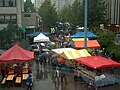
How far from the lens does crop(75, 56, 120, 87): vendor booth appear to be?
20.0 meters

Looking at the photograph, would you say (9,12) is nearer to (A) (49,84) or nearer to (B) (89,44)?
(B) (89,44)

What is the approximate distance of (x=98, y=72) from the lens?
2078 centimetres

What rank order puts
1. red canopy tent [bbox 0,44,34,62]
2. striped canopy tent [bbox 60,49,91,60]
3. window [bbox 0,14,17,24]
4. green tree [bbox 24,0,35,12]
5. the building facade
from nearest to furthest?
red canopy tent [bbox 0,44,34,62], striped canopy tent [bbox 60,49,91,60], window [bbox 0,14,17,24], the building facade, green tree [bbox 24,0,35,12]

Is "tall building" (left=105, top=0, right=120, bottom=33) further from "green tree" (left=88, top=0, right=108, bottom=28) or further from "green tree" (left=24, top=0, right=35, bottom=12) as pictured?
"green tree" (left=24, top=0, right=35, bottom=12)

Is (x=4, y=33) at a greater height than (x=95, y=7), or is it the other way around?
(x=95, y=7)

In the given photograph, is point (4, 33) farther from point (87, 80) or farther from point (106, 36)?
point (87, 80)

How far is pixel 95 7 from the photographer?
50.3 meters

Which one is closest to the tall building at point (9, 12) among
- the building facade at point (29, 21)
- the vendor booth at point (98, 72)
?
the building facade at point (29, 21)

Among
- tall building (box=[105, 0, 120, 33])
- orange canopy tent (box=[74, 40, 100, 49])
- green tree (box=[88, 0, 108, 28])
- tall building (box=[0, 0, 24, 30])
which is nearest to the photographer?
orange canopy tent (box=[74, 40, 100, 49])

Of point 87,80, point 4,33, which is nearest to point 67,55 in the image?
point 87,80

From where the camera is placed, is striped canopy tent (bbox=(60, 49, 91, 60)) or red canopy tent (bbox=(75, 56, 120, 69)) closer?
red canopy tent (bbox=(75, 56, 120, 69))

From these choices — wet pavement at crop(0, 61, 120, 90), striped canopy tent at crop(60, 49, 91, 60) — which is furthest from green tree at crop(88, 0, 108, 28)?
wet pavement at crop(0, 61, 120, 90)

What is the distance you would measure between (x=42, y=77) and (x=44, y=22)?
44.6 m

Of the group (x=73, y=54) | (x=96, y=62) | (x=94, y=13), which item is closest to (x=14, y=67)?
(x=73, y=54)
